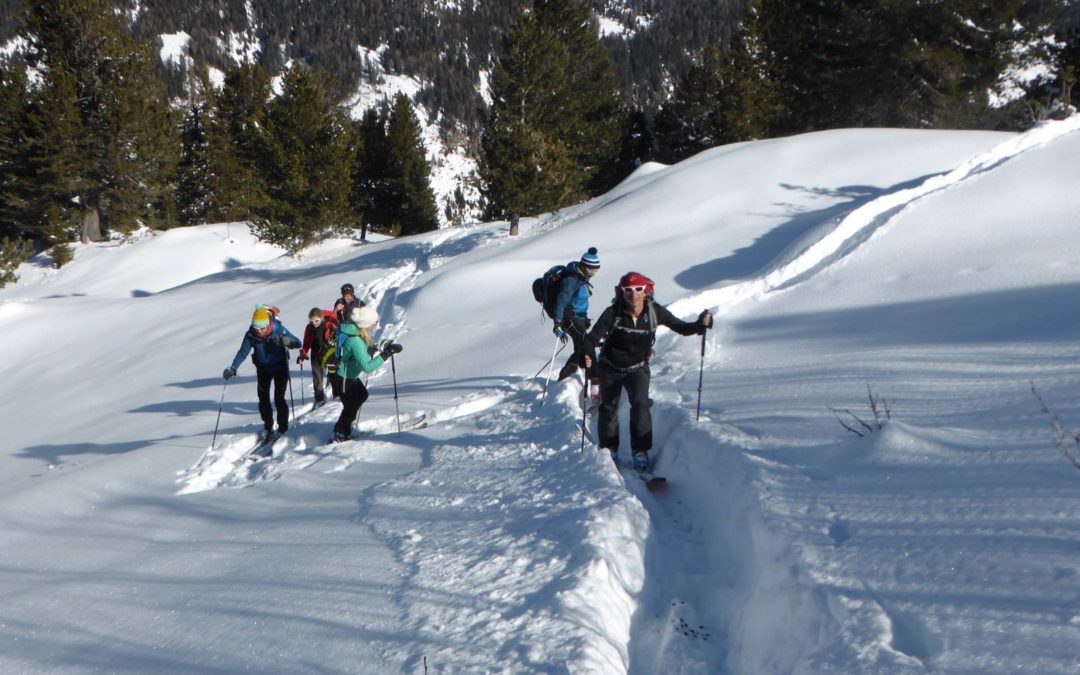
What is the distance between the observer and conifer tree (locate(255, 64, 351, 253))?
25.0 metres

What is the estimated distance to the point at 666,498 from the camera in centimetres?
522

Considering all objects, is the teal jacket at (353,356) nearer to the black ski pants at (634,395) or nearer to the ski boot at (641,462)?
the black ski pants at (634,395)

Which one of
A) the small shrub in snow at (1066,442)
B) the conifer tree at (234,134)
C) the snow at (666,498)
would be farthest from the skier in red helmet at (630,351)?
the conifer tree at (234,134)

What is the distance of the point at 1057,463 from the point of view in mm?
3436

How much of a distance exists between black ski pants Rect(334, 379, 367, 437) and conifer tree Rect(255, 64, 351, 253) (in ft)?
62.6

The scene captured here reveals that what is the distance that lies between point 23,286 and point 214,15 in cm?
16588

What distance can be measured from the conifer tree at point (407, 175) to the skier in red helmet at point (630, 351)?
28665mm

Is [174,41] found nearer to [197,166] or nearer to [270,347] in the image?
[197,166]

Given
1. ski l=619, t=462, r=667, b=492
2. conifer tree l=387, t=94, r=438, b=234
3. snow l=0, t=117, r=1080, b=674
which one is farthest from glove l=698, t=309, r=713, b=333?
conifer tree l=387, t=94, r=438, b=234

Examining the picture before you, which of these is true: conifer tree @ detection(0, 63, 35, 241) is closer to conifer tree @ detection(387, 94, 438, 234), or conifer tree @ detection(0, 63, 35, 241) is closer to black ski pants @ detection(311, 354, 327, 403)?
conifer tree @ detection(387, 94, 438, 234)

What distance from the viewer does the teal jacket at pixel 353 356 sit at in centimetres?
715

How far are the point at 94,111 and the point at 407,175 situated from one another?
13.5 m

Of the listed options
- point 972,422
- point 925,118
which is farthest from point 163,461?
point 925,118

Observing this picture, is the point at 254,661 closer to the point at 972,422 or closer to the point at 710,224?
the point at 972,422
